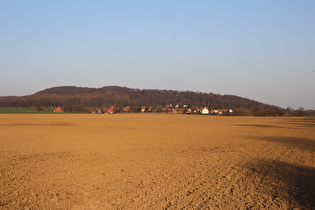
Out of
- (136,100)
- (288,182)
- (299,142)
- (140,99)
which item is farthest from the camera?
(140,99)

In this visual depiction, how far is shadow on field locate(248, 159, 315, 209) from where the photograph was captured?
757 centimetres

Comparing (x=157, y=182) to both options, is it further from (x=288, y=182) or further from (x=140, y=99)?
(x=140, y=99)

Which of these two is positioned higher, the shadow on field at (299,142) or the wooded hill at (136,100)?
the wooded hill at (136,100)

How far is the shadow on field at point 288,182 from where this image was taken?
7.57m

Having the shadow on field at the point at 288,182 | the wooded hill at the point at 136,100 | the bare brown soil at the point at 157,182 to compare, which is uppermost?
the wooded hill at the point at 136,100

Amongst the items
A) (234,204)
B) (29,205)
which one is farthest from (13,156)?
→ (234,204)

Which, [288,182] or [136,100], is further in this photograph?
[136,100]

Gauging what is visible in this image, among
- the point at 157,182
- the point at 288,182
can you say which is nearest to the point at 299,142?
the point at 288,182

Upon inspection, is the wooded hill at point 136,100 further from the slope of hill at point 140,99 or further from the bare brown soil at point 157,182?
the bare brown soil at point 157,182

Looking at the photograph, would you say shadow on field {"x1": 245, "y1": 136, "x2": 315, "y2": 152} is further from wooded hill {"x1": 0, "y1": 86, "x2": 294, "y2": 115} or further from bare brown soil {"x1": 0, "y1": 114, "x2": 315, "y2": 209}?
wooded hill {"x1": 0, "y1": 86, "x2": 294, "y2": 115}

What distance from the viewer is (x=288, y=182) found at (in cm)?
936

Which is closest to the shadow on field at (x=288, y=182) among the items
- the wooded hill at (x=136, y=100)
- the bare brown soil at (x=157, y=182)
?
the bare brown soil at (x=157, y=182)

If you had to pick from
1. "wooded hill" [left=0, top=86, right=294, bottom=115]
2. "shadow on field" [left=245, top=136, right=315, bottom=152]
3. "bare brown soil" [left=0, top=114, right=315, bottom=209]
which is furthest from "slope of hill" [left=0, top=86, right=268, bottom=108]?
"bare brown soil" [left=0, top=114, right=315, bottom=209]

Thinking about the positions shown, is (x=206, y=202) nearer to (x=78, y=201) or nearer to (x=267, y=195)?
(x=267, y=195)
